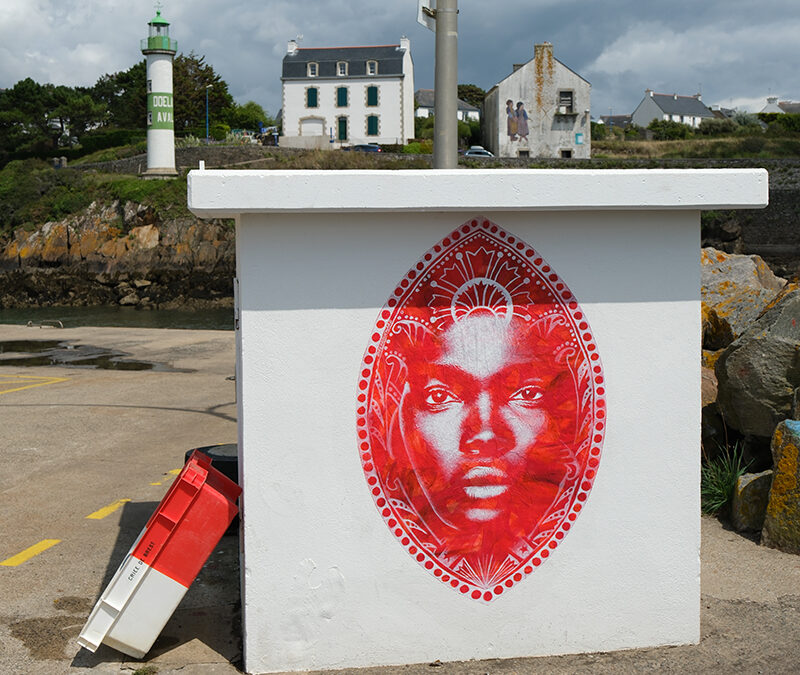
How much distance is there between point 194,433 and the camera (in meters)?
10.5

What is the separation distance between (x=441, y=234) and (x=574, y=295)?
767 millimetres

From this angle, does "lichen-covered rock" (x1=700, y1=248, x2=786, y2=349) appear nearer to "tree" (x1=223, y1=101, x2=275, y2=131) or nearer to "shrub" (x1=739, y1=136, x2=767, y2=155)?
"shrub" (x1=739, y1=136, x2=767, y2=155)

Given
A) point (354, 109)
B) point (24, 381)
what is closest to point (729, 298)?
point (24, 381)

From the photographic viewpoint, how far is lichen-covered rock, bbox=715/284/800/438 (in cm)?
699

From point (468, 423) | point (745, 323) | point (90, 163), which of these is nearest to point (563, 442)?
point (468, 423)

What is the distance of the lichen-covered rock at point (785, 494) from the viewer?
5.99 metres

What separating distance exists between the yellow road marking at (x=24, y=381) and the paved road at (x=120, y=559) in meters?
1.09

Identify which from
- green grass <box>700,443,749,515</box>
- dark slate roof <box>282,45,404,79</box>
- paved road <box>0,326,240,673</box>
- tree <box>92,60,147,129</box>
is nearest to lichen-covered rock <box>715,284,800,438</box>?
green grass <box>700,443,749,515</box>

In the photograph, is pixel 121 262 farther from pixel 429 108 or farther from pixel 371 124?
pixel 429 108

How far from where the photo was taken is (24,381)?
14.2 meters

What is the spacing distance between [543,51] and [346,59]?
579 inches

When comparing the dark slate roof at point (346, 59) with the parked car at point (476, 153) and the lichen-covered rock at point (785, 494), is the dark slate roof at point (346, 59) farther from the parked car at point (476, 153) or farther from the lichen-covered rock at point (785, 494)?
the lichen-covered rock at point (785, 494)

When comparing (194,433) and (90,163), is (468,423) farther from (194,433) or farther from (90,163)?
(90,163)

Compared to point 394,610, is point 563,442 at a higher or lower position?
higher
